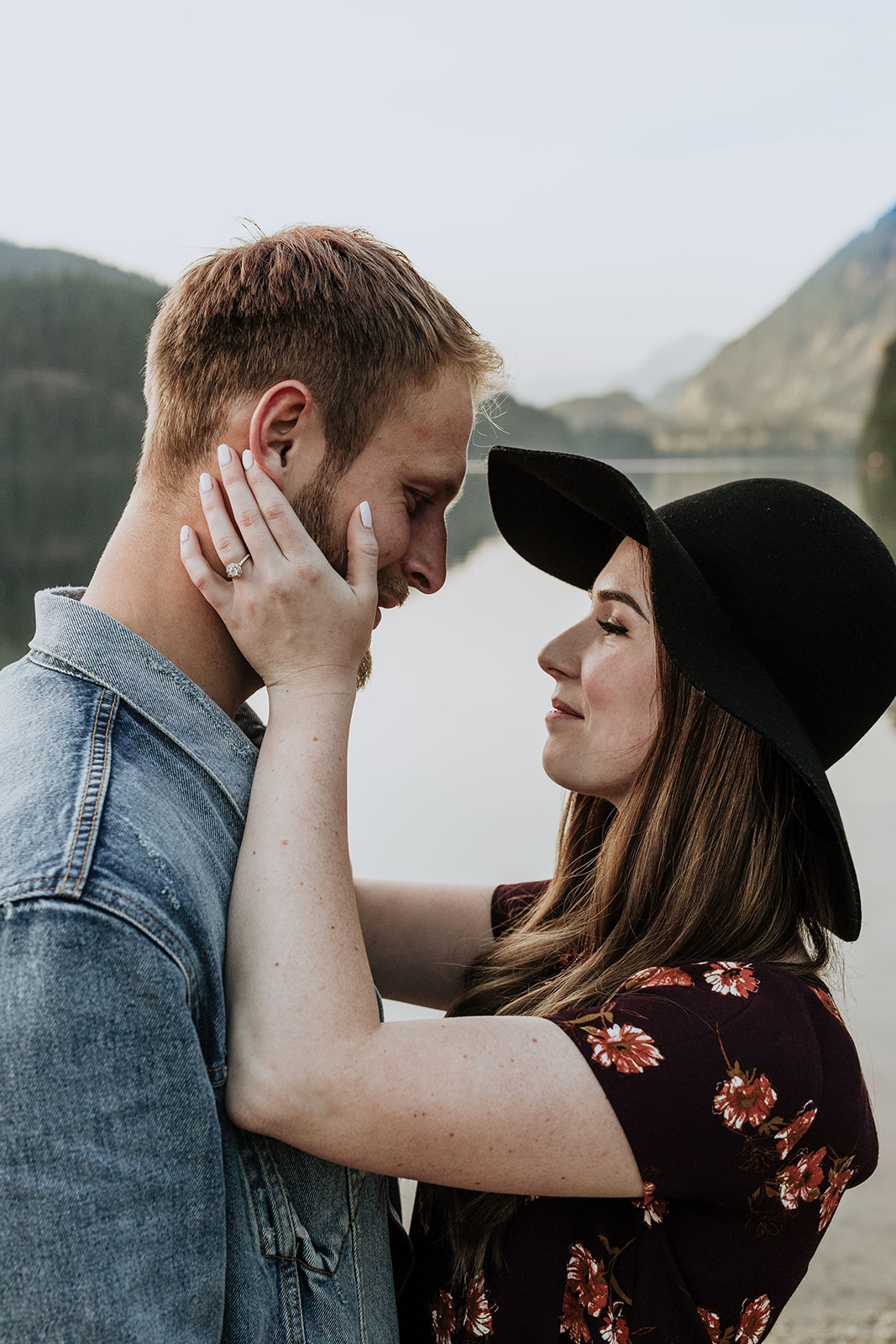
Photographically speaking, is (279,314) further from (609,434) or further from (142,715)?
(609,434)

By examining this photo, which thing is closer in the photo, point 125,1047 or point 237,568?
point 125,1047

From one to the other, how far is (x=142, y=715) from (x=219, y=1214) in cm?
46

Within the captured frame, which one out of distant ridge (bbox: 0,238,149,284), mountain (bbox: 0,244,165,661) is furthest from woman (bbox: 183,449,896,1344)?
distant ridge (bbox: 0,238,149,284)

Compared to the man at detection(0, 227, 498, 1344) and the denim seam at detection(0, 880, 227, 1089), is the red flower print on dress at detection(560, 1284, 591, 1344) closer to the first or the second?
the man at detection(0, 227, 498, 1344)

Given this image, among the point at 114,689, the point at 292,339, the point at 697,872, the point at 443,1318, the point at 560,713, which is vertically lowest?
the point at 443,1318

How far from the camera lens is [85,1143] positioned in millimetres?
748

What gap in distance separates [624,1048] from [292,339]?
878 millimetres

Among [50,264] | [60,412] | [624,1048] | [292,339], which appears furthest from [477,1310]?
[60,412]

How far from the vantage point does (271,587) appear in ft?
3.59

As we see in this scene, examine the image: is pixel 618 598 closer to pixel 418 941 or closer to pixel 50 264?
pixel 418 941

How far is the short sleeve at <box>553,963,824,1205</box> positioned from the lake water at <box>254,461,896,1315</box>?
0.50 m

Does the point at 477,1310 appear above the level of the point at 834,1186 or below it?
below

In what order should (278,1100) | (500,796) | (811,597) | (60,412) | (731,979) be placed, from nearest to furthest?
(278,1100), (731,979), (811,597), (500,796), (60,412)

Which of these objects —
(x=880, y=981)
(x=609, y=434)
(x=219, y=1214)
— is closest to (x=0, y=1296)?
(x=219, y=1214)
